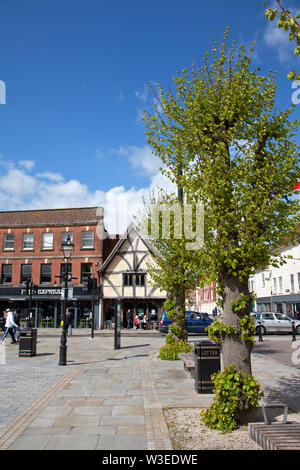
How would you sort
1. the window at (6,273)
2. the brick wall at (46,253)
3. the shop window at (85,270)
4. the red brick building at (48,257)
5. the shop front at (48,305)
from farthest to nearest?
the window at (6,273) → the brick wall at (46,253) → the shop window at (85,270) → the red brick building at (48,257) → the shop front at (48,305)

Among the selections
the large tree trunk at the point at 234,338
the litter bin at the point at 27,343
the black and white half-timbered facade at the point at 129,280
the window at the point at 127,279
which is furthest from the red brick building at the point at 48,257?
the large tree trunk at the point at 234,338

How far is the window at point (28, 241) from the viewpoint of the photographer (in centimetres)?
3656

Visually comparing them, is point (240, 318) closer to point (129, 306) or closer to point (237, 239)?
point (237, 239)

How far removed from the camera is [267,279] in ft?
130

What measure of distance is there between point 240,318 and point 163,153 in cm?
433

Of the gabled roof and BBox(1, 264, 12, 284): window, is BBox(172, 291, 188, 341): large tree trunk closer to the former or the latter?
the gabled roof

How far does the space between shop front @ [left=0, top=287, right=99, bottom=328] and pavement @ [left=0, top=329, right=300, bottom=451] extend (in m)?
19.1

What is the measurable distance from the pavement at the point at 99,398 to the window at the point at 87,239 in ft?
67.0

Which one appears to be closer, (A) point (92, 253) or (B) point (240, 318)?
(B) point (240, 318)

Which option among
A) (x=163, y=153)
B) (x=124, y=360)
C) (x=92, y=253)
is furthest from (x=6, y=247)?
(x=163, y=153)

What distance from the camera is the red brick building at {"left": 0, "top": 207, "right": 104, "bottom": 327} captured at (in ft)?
114

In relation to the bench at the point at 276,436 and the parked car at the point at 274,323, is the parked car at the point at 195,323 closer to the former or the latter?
the parked car at the point at 274,323
